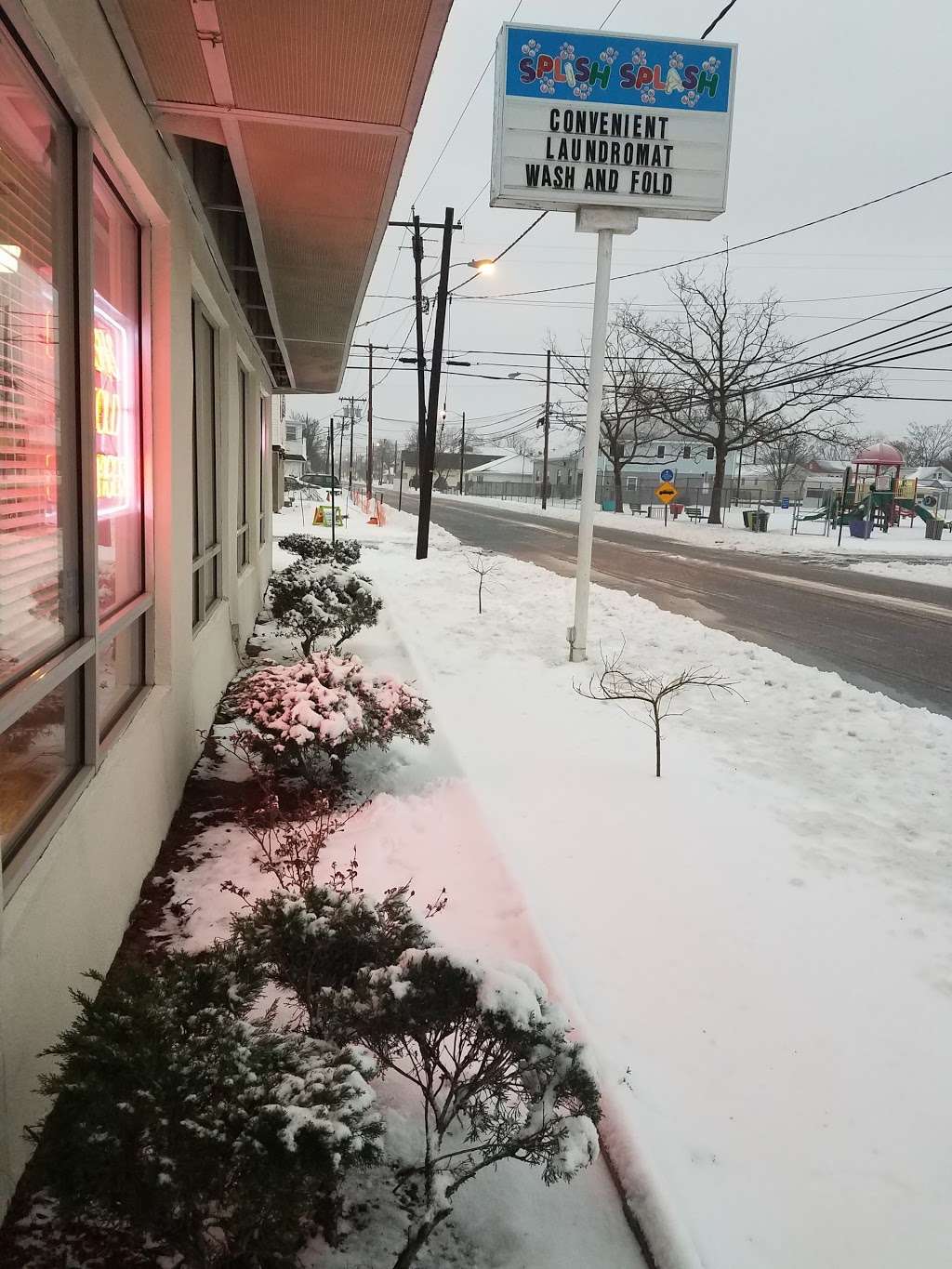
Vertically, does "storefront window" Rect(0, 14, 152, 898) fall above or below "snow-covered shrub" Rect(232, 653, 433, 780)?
above

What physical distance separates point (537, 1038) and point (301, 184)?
4.27 meters

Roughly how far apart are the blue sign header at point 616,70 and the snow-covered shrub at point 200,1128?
8825 mm

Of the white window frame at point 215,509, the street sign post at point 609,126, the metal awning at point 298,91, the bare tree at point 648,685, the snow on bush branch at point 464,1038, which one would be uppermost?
the street sign post at point 609,126

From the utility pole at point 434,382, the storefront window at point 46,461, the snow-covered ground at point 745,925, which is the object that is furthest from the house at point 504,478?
the storefront window at point 46,461

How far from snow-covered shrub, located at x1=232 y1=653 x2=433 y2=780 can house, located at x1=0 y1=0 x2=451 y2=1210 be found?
0.46 m

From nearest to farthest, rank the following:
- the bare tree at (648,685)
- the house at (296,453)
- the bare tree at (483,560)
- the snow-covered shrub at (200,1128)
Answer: the snow-covered shrub at (200,1128)
the bare tree at (648,685)
the bare tree at (483,560)
the house at (296,453)

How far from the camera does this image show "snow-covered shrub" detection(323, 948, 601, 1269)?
212 centimetres

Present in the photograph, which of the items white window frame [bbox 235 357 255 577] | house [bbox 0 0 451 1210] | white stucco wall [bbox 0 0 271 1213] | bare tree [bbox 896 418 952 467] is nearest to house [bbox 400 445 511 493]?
bare tree [bbox 896 418 952 467]

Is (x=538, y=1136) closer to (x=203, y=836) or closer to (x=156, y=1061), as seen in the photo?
(x=156, y=1061)

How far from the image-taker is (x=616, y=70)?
27.7ft

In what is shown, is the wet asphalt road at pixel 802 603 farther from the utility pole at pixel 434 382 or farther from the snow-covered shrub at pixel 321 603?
the snow-covered shrub at pixel 321 603

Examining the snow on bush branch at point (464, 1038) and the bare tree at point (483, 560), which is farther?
the bare tree at point (483, 560)

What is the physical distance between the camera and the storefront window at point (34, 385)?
7.88 ft

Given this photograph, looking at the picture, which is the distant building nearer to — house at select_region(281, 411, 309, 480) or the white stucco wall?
house at select_region(281, 411, 309, 480)
